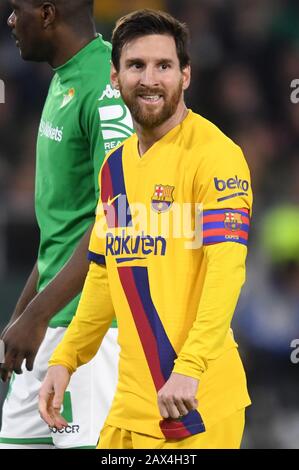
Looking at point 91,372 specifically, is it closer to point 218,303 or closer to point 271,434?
point 218,303

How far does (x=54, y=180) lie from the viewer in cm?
442

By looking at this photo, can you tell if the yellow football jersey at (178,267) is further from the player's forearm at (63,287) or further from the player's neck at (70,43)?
the player's neck at (70,43)

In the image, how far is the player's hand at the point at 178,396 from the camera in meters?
3.10

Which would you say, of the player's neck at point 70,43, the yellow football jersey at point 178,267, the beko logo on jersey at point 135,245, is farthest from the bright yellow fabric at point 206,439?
the player's neck at point 70,43

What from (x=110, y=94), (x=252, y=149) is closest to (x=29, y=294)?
(x=110, y=94)

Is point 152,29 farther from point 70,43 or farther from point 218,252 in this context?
point 70,43

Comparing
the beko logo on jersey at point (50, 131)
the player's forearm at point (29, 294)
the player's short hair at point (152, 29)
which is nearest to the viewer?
the player's short hair at point (152, 29)

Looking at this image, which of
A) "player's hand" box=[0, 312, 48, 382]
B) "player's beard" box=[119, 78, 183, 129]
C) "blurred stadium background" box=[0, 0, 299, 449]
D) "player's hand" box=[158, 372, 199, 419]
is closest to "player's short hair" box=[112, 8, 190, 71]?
"player's beard" box=[119, 78, 183, 129]

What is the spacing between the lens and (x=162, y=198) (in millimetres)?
3410

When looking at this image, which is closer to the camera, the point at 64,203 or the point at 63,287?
the point at 63,287

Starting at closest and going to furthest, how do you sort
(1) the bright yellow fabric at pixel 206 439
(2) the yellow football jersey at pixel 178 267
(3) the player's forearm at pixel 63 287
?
(2) the yellow football jersey at pixel 178 267
(1) the bright yellow fabric at pixel 206 439
(3) the player's forearm at pixel 63 287

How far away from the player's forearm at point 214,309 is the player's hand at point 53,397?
19.6 inches

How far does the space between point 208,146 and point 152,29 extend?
0.39 m
